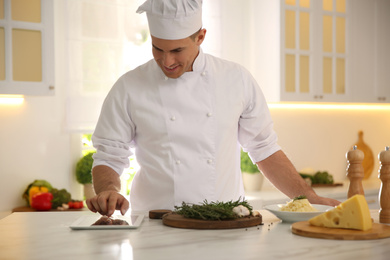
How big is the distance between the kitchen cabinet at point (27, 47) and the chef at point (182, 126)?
1.16 meters

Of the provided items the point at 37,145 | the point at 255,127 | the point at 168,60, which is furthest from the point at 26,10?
the point at 255,127

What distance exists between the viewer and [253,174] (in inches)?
167

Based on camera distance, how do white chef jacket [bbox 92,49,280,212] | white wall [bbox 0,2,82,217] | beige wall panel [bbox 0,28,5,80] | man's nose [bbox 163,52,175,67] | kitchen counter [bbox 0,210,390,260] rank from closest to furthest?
kitchen counter [bbox 0,210,390,260] < man's nose [bbox 163,52,175,67] < white chef jacket [bbox 92,49,280,212] < beige wall panel [bbox 0,28,5,80] < white wall [bbox 0,2,82,217]

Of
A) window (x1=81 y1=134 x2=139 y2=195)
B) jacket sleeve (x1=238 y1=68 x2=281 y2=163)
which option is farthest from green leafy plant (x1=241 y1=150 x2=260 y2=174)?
jacket sleeve (x1=238 y1=68 x2=281 y2=163)

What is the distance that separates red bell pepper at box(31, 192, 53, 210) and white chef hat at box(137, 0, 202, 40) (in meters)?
1.62

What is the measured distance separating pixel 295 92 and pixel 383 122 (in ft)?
4.64

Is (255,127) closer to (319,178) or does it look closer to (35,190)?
(35,190)

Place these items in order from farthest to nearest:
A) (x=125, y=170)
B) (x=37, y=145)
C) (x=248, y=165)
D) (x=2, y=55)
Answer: (x=248, y=165) → (x=125, y=170) → (x=37, y=145) → (x=2, y=55)

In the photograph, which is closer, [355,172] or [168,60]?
[355,172]

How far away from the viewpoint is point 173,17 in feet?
6.88

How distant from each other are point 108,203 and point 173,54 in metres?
0.62

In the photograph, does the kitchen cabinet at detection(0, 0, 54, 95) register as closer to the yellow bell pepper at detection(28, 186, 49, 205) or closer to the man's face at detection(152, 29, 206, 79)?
the yellow bell pepper at detection(28, 186, 49, 205)

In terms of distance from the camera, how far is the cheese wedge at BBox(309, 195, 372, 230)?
1.45m

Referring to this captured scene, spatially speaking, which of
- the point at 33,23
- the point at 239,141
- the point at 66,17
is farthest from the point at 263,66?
the point at 239,141
